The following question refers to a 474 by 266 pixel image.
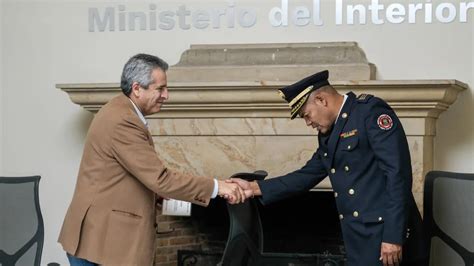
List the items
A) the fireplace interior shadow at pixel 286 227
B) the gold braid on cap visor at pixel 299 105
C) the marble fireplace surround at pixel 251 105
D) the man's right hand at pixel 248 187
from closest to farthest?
1. the gold braid on cap visor at pixel 299 105
2. the man's right hand at pixel 248 187
3. the marble fireplace surround at pixel 251 105
4. the fireplace interior shadow at pixel 286 227

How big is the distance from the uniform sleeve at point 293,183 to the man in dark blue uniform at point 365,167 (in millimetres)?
202

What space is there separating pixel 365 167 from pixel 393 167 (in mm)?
139

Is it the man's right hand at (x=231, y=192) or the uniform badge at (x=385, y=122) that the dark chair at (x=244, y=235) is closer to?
the man's right hand at (x=231, y=192)

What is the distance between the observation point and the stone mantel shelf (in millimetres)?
4258

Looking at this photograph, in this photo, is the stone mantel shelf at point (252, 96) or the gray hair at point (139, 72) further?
the stone mantel shelf at point (252, 96)

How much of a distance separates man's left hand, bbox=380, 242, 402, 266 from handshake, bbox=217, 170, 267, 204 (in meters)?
0.63

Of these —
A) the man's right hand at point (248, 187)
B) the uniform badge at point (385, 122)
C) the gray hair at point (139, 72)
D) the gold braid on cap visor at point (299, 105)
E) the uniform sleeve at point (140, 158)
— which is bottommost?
the man's right hand at point (248, 187)

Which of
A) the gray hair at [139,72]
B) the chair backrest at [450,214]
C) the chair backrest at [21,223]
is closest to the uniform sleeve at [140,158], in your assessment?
the gray hair at [139,72]

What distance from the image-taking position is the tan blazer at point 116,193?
3.21 m

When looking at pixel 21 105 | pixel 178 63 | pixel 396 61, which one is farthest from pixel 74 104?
pixel 396 61

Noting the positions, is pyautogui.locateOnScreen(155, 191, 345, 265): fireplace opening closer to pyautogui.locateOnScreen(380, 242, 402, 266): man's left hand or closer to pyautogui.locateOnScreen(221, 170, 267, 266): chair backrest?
pyautogui.locateOnScreen(221, 170, 267, 266): chair backrest

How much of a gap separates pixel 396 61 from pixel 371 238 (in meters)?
1.50

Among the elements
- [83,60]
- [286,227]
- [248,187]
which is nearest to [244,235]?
[248,187]

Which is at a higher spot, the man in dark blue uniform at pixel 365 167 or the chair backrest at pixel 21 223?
the man in dark blue uniform at pixel 365 167
